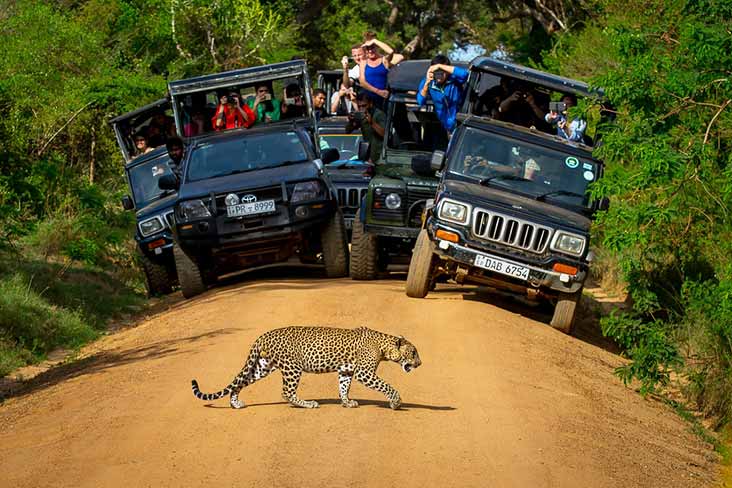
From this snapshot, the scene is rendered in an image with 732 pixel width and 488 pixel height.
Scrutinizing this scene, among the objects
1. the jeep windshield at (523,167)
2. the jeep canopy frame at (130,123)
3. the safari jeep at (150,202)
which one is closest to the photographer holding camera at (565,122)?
the jeep windshield at (523,167)

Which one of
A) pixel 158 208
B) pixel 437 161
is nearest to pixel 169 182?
pixel 158 208

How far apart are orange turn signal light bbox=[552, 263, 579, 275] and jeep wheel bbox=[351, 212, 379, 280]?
3.04 metres

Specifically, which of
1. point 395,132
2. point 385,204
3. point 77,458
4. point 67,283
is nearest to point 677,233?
point 385,204

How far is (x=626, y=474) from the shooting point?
8.35 m

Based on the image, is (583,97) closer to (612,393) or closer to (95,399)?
(612,393)

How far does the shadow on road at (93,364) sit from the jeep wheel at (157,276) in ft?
16.4

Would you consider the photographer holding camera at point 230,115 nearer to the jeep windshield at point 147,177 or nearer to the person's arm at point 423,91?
the jeep windshield at point 147,177

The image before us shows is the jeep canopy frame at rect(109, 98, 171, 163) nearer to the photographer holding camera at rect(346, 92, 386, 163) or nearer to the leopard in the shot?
the photographer holding camera at rect(346, 92, 386, 163)

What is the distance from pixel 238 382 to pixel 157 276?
31.7ft

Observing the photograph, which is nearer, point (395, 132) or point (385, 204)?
point (385, 204)

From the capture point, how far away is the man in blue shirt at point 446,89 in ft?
52.4

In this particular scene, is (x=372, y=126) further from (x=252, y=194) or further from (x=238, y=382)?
(x=238, y=382)

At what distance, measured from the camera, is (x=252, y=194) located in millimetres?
15484

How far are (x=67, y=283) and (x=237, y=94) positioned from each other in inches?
142
